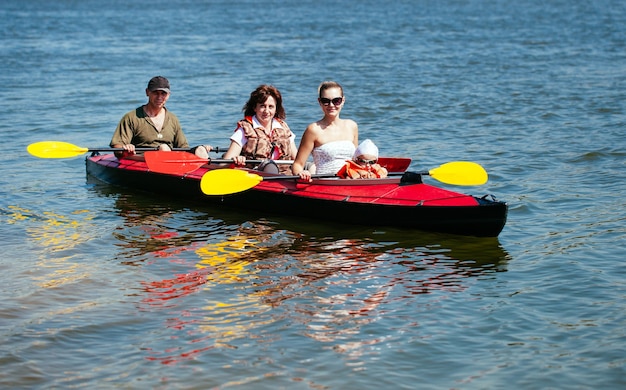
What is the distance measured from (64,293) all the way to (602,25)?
91.1 ft

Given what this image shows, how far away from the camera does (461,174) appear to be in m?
8.34

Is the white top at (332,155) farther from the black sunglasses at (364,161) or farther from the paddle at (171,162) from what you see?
the paddle at (171,162)

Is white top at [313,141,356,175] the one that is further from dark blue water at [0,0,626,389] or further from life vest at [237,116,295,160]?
life vest at [237,116,295,160]

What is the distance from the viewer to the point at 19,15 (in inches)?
1698

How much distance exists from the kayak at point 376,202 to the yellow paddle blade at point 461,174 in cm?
35

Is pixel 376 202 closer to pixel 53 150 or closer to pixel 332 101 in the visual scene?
pixel 332 101

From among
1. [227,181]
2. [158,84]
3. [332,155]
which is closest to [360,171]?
[332,155]

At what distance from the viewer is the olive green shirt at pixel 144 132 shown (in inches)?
391

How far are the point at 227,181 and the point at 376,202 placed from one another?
1406 mm

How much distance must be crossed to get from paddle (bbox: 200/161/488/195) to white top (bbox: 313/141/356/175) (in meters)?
0.19

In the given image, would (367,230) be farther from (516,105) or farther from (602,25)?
(602,25)

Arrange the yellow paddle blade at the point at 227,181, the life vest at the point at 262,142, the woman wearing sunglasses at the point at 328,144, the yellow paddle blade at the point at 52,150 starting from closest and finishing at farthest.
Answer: the woman wearing sunglasses at the point at 328,144
the yellow paddle blade at the point at 227,181
the life vest at the point at 262,142
the yellow paddle blade at the point at 52,150

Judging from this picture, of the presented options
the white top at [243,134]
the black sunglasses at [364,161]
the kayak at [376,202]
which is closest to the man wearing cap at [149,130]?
the kayak at [376,202]

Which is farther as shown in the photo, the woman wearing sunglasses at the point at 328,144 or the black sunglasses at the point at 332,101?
the woman wearing sunglasses at the point at 328,144
